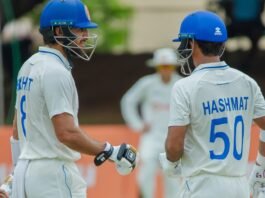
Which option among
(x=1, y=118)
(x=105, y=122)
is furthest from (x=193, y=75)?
(x=105, y=122)

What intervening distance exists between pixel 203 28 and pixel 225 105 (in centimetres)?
50

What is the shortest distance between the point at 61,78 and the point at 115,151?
56 cm

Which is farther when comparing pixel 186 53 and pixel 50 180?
pixel 186 53

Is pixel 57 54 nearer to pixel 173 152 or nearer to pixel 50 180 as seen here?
pixel 50 180

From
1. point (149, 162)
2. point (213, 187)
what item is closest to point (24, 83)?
point (213, 187)

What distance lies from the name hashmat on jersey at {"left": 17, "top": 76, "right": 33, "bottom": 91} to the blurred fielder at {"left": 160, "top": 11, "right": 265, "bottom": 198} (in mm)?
868

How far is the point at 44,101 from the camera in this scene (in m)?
6.98

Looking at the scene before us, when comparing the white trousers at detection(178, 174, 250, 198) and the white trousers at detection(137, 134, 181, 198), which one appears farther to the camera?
the white trousers at detection(137, 134, 181, 198)

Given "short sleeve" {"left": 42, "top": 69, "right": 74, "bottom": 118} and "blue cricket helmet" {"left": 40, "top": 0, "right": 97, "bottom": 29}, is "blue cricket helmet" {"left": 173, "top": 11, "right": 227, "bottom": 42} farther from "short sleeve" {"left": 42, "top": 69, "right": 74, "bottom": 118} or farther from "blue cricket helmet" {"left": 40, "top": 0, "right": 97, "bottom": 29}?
"short sleeve" {"left": 42, "top": 69, "right": 74, "bottom": 118}

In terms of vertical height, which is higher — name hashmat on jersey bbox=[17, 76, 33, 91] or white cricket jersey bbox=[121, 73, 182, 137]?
Answer: name hashmat on jersey bbox=[17, 76, 33, 91]

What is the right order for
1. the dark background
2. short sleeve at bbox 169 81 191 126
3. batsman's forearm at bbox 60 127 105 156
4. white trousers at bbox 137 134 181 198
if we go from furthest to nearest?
the dark background < white trousers at bbox 137 134 181 198 < short sleeve at bbox 169 81 191 126 < batsman's forearm at bbox 60 127 105 156

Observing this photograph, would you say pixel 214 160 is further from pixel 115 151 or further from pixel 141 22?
pixel 141 22

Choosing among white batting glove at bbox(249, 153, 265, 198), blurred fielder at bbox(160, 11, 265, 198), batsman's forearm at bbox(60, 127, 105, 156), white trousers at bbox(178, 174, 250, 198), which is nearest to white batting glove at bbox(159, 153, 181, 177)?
blurred fielder at bbox(160, 11, 265, 198)

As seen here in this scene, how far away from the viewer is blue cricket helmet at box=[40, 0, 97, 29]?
715 cm
